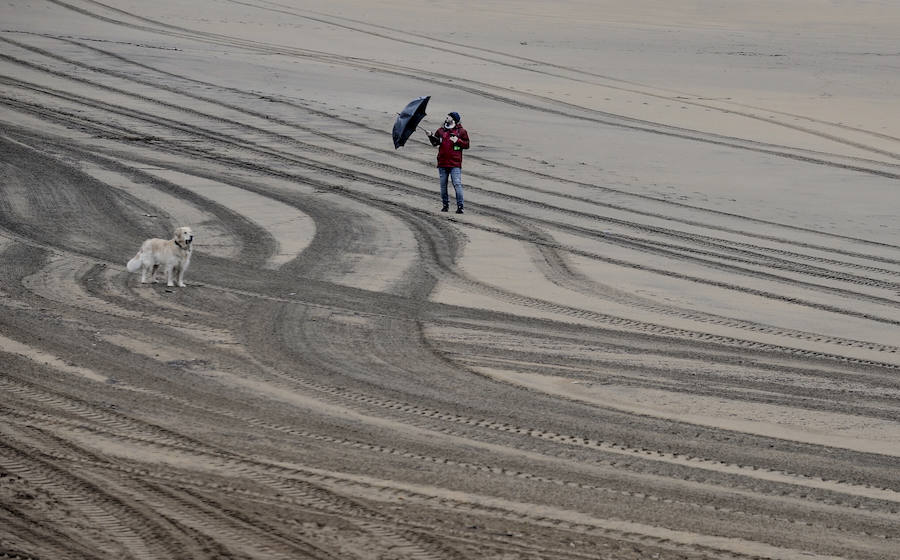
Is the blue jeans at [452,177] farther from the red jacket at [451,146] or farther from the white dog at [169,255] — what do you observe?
the white dog at [169,255]

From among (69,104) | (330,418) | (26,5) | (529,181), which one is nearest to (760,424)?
(330,418)

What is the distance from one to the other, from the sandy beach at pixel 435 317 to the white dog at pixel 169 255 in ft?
1.03

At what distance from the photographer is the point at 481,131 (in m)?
28.0

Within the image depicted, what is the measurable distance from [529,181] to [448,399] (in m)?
13.0

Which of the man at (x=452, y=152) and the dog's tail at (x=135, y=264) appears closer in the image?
the dog's tail at (x=135, y=264)

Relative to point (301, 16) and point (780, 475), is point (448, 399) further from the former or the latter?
point (301, 16)

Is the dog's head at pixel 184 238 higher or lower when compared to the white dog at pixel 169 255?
higher

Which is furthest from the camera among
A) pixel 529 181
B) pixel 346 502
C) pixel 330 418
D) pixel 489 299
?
pixel 529 181

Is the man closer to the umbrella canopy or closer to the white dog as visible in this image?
the umbrella canopy

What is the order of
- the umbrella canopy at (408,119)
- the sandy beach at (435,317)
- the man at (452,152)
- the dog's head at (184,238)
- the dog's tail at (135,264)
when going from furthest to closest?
the umbrella canopy at (408,119)
the man at (452,152)
the dog's tail at (135,264)
the dog's head at (184,238)
the sandy beach at (435,317)

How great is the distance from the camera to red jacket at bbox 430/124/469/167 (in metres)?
20.8

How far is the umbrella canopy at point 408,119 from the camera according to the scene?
21.7m

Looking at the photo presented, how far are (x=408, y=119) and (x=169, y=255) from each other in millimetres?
7612

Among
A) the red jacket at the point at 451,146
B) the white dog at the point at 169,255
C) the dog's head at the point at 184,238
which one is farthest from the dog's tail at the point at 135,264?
the red jacket at the point at 451,146
